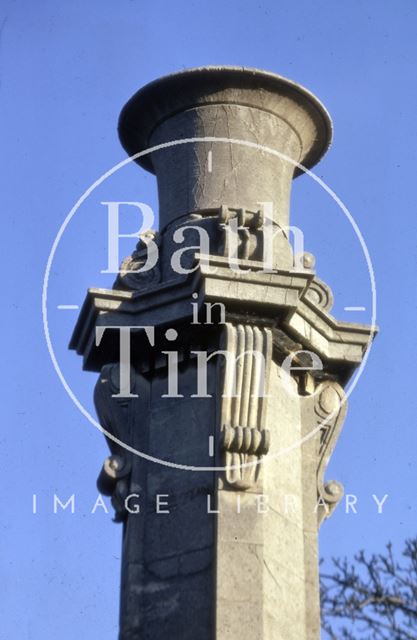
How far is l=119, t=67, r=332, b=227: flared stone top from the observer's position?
541 inches

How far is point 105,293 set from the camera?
43.2 ft

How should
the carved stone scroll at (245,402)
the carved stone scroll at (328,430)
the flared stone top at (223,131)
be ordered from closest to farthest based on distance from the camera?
the carved stone scroll at (245,402)
the carved stone scroll at (328,430)
the flared stone top at (223,131)

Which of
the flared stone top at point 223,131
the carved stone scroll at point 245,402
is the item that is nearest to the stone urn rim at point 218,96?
the flared stone top at point 223,131

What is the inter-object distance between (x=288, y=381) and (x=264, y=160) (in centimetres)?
191

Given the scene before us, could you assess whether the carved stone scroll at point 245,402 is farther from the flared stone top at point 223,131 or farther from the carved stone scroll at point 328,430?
the flared stone top at point 223,131

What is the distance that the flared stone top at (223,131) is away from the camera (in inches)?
541

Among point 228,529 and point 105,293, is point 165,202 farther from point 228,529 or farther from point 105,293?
point 228,529

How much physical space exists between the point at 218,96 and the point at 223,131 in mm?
307

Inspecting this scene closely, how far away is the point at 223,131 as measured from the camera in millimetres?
13867

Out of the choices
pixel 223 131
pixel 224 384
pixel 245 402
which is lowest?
pixel 245 402

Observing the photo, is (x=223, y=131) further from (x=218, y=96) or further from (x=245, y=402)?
(x=245, y=402)

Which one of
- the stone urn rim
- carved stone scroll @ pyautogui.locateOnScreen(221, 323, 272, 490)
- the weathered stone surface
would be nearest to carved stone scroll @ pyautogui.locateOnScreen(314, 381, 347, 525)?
the weathered stone surface

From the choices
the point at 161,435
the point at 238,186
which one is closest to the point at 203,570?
the point at 161,435

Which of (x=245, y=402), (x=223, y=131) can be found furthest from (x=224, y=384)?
(x=223, y=131)
